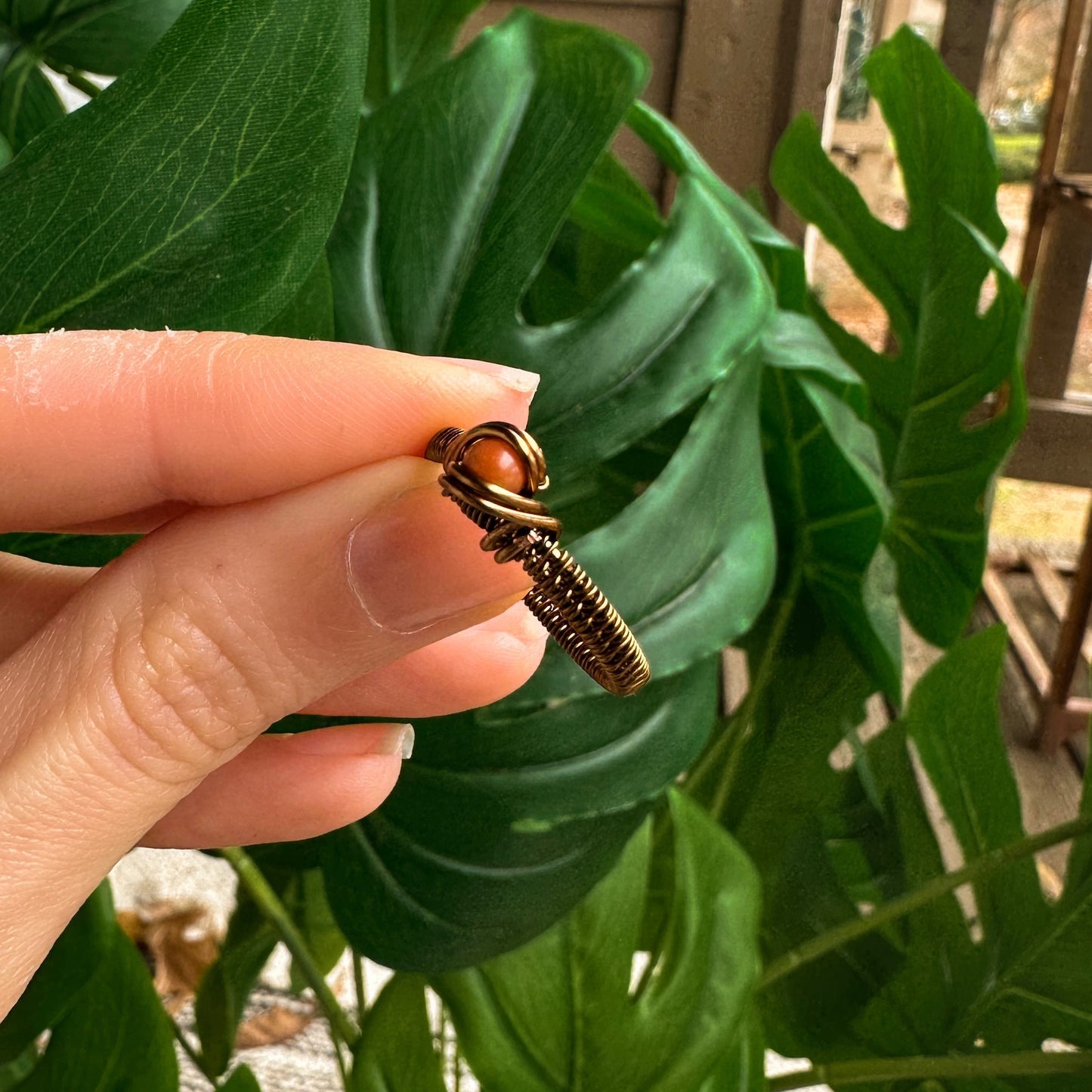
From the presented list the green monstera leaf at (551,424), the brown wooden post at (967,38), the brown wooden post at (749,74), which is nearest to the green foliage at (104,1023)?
the green monstera leaf at (551,424)

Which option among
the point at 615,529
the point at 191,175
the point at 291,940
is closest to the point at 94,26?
the point at 191,175

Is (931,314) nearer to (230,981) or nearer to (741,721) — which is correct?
(741,721)

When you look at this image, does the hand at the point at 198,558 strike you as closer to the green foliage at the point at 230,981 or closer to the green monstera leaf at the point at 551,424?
the green monstera leaf at the point at 551,424

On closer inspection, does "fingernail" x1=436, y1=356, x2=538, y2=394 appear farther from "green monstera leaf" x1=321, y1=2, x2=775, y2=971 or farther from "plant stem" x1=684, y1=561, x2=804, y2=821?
"plant stem" x1=684, y1=561, x2=804, y2=821

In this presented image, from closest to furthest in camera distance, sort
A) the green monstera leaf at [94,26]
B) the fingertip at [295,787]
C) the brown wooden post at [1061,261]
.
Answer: the fingertip at [295,787]
the green monstera leaf at [94,26]
the brown wooden post at [1061,261]

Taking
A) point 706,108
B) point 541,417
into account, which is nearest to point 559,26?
point 541,417

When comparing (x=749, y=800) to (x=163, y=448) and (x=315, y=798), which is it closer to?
(x=315, y=798)
